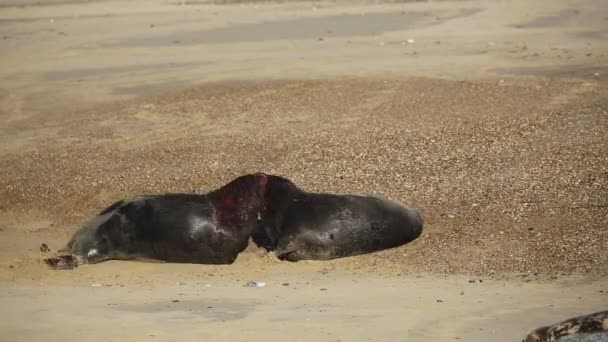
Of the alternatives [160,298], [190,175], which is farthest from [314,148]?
[160,298]

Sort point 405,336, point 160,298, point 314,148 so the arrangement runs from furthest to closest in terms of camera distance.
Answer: point 314,148 → point 160,298 → point 405,336

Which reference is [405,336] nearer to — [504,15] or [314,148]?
[314,148]

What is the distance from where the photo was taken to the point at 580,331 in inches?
251

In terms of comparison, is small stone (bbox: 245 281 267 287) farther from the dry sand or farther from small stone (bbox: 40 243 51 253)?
small stone (bbox: 40 243 51 253)

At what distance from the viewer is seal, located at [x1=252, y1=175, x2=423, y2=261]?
9.98m

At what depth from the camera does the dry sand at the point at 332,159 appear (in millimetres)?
8211

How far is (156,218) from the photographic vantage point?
1015 cm

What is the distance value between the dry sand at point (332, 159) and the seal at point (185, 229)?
0.15 metres

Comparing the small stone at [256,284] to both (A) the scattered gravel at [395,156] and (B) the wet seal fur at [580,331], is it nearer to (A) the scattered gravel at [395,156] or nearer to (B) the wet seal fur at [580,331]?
(A) the scattered gravel at [395,156]

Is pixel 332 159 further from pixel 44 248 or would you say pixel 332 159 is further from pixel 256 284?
pixel 256 284

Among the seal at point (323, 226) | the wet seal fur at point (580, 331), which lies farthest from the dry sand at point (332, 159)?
the wet seal fur at point (580, 331)

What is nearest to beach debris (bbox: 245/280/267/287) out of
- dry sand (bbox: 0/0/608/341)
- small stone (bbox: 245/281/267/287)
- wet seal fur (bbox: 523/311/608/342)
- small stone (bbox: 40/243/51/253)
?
small stone (bbox: 245/281/267/287)

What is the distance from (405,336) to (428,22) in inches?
660

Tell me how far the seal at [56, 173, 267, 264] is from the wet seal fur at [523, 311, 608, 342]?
3.88 m
